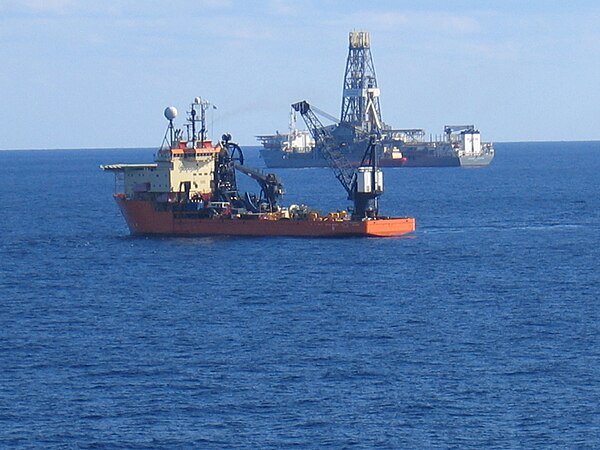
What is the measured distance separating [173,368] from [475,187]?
14269cm

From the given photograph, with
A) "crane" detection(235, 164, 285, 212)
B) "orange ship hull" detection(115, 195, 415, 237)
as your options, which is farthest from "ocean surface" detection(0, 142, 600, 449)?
"crane" detection(235, 164, 285, 212)

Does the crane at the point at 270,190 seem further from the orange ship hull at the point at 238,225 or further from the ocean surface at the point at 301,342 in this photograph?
the ocean surface at the point at 301,342

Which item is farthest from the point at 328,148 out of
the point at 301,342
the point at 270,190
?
the point at 301,342

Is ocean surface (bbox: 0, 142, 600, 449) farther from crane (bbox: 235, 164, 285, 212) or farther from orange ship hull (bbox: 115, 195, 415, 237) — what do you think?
crane (bbox: 235, 164, 285, 212)

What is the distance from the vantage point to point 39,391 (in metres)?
53.8

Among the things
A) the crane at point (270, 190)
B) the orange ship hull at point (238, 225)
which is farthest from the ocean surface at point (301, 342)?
the crane at point (270, 190)

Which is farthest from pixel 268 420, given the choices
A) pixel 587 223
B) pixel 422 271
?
pixel 587 223

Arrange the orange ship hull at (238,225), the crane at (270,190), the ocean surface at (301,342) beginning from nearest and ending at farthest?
the ocean surface at (301,342)
the orange ship hull at (238,225)
the crane at (270,190)

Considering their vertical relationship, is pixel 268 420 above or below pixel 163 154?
below

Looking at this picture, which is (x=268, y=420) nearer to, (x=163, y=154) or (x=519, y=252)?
(x=519, y=252)

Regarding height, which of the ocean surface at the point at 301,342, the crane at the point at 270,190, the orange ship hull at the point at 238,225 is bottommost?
the ocean surface at the point at 301,342

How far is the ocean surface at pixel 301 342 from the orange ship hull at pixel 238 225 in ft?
4.49

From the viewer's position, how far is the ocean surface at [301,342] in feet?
160

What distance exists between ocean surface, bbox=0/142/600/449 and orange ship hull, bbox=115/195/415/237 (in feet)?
4.49
